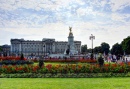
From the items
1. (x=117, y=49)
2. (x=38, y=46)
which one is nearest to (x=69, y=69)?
(x=117, y=49)

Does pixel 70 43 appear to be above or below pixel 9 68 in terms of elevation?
above

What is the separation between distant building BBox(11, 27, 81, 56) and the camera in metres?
154

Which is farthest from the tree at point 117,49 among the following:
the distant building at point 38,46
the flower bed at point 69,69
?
the flower bed at point 69,69

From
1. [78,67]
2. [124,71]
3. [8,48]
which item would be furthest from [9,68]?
[8,48]

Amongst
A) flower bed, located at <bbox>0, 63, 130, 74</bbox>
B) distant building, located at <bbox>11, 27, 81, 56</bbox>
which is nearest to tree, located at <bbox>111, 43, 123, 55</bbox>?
distant building, located at <bbox>11, 27, 81, 56</bbox>

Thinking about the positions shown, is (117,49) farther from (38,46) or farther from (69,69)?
(69,69)

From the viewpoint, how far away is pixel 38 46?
160 meters

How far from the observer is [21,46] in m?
157

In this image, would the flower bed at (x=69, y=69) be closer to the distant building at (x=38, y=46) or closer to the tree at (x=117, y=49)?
the tree at (x=117, y=49)

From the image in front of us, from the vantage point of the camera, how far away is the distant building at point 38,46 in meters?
154

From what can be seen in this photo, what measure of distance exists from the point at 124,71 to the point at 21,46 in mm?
139852

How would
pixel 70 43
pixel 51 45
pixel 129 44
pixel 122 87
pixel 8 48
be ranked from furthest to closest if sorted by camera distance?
pixel 8 48 → pixel 51 45 → pixel 129 44 → pixel 70 43 → pixel 122 87

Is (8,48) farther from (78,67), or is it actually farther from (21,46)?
(78,67)

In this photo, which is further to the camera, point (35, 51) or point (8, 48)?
point (8, 48)
